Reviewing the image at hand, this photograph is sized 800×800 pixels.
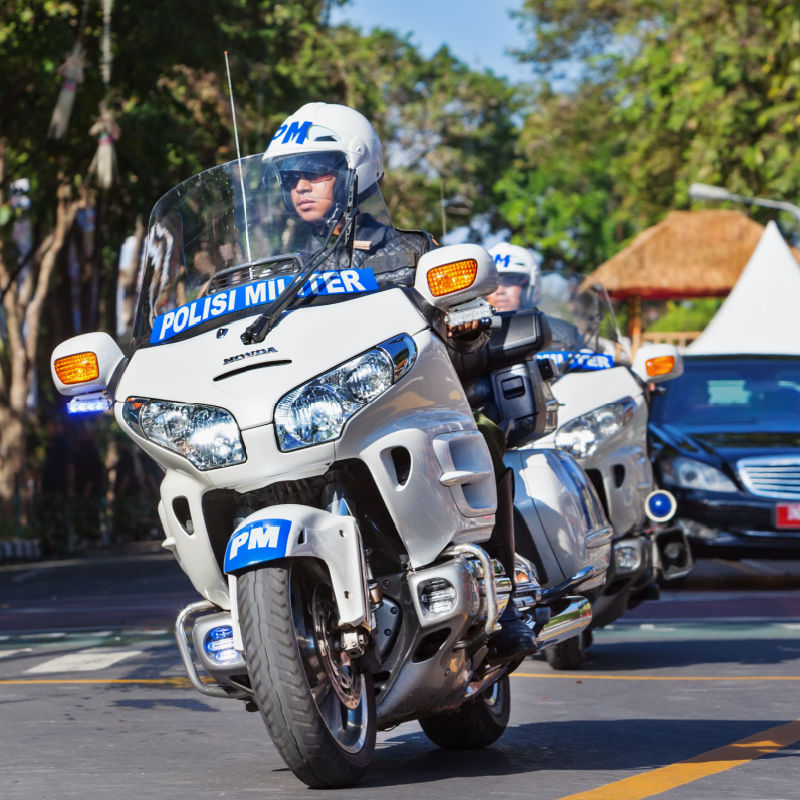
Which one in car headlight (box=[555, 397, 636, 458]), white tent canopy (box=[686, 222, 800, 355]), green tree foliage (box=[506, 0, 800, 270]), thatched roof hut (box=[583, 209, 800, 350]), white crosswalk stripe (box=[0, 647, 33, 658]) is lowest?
white crosswalk stripe (box=[0, 647, 33, 658])

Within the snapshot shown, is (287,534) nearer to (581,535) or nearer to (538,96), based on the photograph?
(581,535)

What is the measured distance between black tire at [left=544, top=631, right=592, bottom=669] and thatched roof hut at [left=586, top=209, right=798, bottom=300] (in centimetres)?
2880

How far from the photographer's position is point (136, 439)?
17.1 feet

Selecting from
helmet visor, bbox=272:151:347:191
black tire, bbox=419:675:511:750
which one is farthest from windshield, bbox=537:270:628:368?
helmet visor, bbox=272:151:347:191

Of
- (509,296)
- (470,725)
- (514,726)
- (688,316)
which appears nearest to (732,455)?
(509,296)

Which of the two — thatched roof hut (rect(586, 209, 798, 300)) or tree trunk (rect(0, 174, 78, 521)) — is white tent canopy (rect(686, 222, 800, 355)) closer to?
thatched roof hut (rect(586, 209, 798, 300))

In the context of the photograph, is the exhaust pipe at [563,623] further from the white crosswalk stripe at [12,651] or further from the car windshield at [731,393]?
the car windshield at [731,393]

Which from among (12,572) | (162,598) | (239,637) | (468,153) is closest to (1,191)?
(12,572)

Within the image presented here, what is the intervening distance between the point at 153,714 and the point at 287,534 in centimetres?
270

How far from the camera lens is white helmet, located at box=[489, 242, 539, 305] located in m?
8.66

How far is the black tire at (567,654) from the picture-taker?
854 centimetres

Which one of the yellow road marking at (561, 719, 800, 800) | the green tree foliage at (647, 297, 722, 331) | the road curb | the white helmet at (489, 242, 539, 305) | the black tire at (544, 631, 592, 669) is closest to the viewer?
the yellow road marking at (561, 719, 800, 800)

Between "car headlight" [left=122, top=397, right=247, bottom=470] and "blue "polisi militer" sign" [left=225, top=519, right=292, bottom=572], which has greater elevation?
"car headlight" [left=122, top=397, right=247, bottom=470]

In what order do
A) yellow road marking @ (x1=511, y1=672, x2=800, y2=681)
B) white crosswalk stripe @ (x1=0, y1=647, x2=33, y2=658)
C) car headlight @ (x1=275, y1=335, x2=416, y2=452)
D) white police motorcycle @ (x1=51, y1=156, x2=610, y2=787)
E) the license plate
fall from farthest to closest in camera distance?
1. the license plate
2. white crosswalk stripe @ (x1=0, y1=647, x2=33, y2=658)
3. yellow road marking @ (x1=511, y1=672, x2=800, y2=681)
4. car headlight @ (x1=275, y1=335, x2=416, y2=452)
5. white police motorcycle @ (x1=51, y1=156, x2=610, y2=787)
